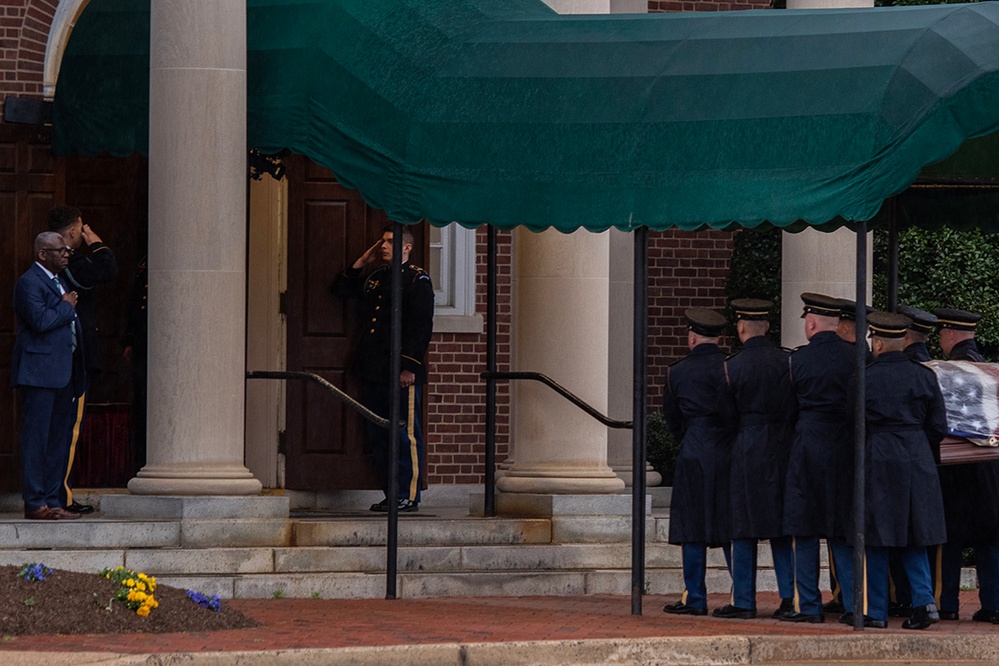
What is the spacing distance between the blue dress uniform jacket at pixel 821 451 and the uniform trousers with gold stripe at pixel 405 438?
Answer: 3.62 meters

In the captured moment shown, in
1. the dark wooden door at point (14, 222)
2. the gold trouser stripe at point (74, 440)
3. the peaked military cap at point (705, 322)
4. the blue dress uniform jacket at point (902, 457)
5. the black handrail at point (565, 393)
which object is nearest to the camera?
the blue dress uniform jacket at point (902, 457)

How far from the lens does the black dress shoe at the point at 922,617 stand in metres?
11.7

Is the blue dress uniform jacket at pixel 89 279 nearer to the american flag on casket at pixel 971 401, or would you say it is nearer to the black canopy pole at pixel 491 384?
the black canopy pole at pixel 491 384

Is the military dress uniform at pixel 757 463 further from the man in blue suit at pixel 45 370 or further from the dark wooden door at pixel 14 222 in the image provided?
the dark wooden door at pixel 14 222

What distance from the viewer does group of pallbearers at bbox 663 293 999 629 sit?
11734 mm

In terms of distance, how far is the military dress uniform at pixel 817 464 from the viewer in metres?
11.9

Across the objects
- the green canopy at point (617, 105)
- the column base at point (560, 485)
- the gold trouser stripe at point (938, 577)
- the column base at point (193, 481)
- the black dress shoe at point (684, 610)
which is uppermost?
the green canopy at point (617, 105)

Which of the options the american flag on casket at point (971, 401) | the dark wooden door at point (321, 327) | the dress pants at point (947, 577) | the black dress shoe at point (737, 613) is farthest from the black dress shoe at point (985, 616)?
the dark wooden door at point (321, 327)

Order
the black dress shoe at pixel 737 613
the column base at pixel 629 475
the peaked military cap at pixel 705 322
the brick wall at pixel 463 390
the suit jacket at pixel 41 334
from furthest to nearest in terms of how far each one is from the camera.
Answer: the brick wall at pixel 463 390, the column base at pixel 629 475, the suit jacket at pixel 41 334, the peaked military cap at pixel 705 322, the black dress shoe at pixel 737 613

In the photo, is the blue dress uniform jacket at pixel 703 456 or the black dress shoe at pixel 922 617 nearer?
the black dress shoe at pixel 922 617

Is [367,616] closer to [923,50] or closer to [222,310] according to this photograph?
[222,310]

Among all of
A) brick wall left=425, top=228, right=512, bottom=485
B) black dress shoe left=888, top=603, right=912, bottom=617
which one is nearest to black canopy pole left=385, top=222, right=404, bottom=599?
A: black dress shoe left=888, top=603, right=912, bottom=617

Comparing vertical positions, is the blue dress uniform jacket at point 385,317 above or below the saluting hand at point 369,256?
below

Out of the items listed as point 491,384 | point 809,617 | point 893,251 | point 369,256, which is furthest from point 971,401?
point 369,256
